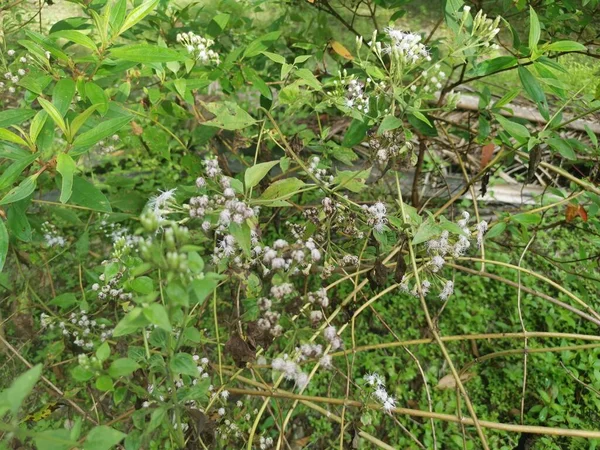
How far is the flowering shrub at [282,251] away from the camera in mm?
855

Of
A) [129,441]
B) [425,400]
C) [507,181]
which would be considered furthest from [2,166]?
[507,181]

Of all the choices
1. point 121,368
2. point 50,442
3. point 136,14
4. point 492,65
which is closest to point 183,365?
point 121,368

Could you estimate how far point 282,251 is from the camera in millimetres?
897

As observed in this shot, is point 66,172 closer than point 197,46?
Yes

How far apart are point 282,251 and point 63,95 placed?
0.49 metres

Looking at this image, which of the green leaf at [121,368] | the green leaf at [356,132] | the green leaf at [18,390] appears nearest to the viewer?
the green leaf at [18,390]

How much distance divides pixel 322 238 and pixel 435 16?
276 centimetres

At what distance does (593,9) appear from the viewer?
1430mm

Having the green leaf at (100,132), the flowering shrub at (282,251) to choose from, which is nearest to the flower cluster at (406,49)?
the flowering shrub at (282,251)

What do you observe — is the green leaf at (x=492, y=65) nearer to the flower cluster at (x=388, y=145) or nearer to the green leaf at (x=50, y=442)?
the flower cluster at (x=388, y=145)

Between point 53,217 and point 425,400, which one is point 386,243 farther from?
point 53,217

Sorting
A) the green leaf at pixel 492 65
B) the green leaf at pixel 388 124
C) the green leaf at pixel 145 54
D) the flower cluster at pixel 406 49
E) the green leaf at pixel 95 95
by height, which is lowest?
the green leaf at pixel 388 124

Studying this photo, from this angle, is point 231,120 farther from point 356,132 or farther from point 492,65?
point 492,65

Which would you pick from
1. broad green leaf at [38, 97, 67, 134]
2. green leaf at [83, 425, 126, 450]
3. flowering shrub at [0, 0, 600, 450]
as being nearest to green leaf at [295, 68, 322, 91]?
flowering shrub at [0, 0, 600, 450]
